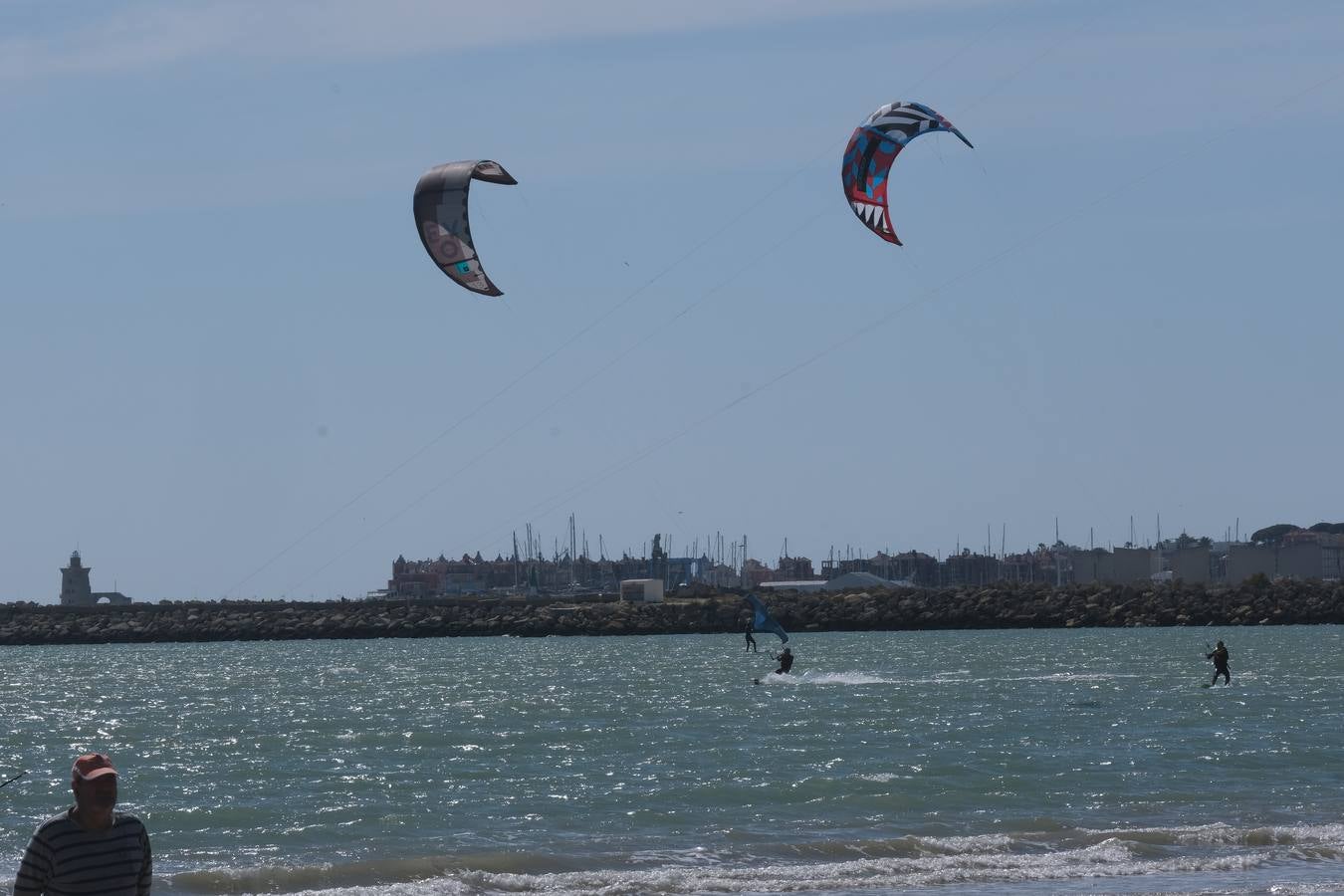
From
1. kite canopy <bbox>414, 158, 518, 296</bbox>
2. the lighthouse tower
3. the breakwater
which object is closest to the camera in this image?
kite canopy <bbox>414, 158, 518, 296</bbox>

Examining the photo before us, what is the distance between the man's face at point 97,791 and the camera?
17.1 ft

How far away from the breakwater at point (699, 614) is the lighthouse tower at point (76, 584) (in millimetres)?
35795

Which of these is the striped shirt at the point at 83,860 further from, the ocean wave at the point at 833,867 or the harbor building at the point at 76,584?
the harbor building at the point at 76,584

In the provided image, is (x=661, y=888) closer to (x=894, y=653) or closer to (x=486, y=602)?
(x=894, y=653)

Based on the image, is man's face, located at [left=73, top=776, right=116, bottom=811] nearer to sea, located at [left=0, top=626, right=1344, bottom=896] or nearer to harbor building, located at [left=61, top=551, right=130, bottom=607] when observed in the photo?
sea, located at [left=0, top=626, right=1344, bottom=896]

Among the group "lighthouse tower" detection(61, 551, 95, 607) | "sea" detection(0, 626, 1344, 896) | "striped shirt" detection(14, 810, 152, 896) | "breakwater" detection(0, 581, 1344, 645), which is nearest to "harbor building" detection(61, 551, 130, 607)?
"lighthouse tower" detection(61, 551, 95, 607)

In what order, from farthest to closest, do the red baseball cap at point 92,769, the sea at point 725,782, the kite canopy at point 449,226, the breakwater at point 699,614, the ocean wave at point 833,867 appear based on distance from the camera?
the breakwater at point 699,614 → the kite canopy at point 449,226 → the sea at point 725,782 → the ocean wave at point 833,867 → the red baseball cap at point 92,769

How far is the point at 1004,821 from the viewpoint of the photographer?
12594 mm

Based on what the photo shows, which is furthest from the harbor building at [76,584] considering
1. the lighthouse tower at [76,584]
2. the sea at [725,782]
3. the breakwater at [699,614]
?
the sea at [725,782]

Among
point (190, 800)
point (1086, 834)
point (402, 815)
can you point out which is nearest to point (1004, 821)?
point (1086, 834)

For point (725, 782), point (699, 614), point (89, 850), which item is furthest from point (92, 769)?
point (699, 614)

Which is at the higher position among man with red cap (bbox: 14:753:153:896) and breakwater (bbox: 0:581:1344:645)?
breakwater (bbox: 0:581:1344:645)

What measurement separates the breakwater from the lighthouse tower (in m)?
35.8

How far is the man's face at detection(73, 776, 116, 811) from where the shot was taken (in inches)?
205
